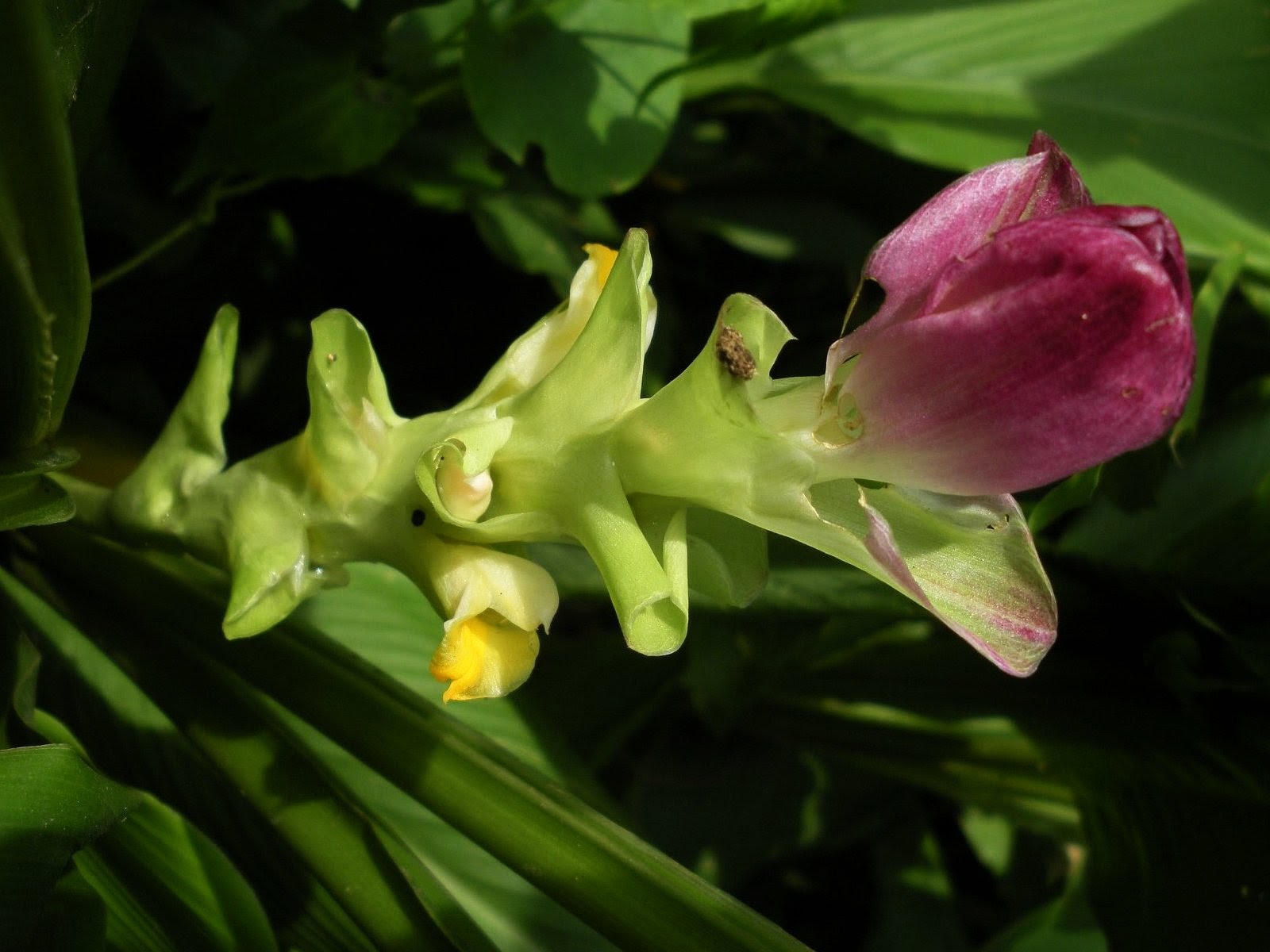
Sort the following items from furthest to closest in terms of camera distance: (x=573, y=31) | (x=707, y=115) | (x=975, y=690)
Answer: (x=707, y=115), (x=975, y=690), (x=573, y=31)

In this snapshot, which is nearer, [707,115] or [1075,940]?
[1075,940]

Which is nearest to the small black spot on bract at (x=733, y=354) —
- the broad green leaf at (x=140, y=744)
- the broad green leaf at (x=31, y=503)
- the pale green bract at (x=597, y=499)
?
the pale green bract at (x=597, y=499)

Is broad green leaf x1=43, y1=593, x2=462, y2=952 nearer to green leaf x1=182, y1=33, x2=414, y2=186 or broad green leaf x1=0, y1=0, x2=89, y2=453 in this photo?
broad green leaf x1=0, y1=0, x2=89, y2=453

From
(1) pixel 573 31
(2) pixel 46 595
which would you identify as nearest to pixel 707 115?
(1) pixel 573 31

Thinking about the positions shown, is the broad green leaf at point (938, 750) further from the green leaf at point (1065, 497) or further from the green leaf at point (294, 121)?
the green leaf at point (294, 121)

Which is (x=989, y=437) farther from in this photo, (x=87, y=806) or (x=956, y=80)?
(x=956, y=80)

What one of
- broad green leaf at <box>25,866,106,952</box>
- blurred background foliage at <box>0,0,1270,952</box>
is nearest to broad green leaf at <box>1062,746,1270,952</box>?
blurred background foliage at <box>0,0,1270,952</box>

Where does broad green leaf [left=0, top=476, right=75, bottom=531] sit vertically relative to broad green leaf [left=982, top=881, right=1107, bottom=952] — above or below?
above
